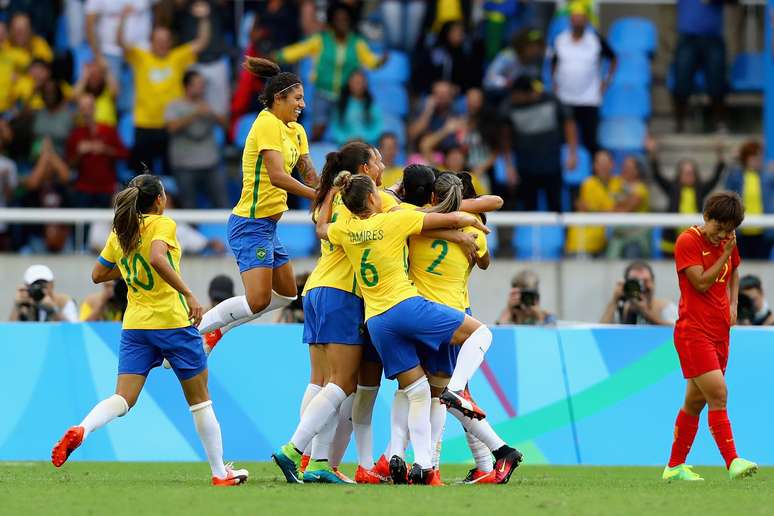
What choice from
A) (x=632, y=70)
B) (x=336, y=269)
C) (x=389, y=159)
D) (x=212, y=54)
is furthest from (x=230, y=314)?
(x=632, y=70)

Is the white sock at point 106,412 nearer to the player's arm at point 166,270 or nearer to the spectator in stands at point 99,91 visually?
the player's arm at point 166,270

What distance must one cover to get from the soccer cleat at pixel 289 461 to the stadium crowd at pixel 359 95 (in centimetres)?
740

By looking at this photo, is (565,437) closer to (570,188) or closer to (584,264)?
(584,264)

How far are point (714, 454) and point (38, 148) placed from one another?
8.58 meters

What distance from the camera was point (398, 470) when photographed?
9.98 m

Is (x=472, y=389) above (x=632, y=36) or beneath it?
beneath

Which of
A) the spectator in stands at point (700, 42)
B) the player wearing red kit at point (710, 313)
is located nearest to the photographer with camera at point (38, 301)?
the player wearing red kit at point (710, 313)

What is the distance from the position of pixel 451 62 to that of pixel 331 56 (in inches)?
59.7

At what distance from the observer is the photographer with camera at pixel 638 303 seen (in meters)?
14.1

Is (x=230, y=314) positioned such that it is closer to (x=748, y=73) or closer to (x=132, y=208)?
(x=132, y=208)

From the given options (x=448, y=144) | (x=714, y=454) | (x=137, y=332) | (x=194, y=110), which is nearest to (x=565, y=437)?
(x=714, y=454)

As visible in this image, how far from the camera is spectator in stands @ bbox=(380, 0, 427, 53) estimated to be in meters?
20.0

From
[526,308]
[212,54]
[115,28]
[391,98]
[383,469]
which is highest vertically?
[115,28]

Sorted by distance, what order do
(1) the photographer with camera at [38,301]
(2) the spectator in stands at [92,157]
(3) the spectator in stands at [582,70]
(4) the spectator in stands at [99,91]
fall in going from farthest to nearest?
(3) the spectator in stands at [582,70], (4) the spectator in stands at [99,91], (2) the spectator in stands at [92,157], (1) the photographer with camera at [38,301]
